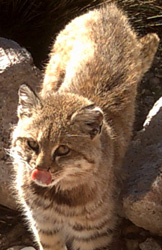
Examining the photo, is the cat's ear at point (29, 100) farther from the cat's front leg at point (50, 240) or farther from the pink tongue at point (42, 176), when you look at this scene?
the cat's front leg at point (50, 240)

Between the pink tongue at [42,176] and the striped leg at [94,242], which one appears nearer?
the pink tongue at [42,176]

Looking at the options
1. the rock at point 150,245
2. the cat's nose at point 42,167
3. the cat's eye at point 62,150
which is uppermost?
the cat's eye at point 62,150

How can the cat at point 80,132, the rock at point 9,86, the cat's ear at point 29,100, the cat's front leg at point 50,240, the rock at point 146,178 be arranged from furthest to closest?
the rock at point 9,86, the cat's front leg at point 50,240, the rock at point 146,178, the cat's ear at point 29,100, the cat at point 80,132

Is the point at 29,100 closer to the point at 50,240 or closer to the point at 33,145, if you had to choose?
the point at 33,145

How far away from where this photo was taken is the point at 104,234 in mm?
3678

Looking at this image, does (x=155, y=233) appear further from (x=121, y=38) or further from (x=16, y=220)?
(x=121, y=38)

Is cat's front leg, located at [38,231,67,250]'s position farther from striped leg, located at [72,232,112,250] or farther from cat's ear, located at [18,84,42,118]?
cat's ear, located at [18,84,42,118]

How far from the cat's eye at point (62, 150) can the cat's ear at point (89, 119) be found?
18 cm

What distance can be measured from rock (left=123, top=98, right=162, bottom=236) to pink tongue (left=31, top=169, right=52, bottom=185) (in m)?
0.88

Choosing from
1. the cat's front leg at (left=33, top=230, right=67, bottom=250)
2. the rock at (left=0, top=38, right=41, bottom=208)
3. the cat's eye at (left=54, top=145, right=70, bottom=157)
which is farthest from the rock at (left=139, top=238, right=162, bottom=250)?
the cat's eye at (left=54, top=145, right=70, bottom=157)

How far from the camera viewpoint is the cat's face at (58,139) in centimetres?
300

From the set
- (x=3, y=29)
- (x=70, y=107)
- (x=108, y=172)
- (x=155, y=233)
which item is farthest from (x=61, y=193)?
(x=3, y=29)

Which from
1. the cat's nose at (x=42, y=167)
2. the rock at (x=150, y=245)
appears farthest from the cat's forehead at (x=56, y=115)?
the rock at (x=150, y=245)

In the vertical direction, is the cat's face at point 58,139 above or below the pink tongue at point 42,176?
above
